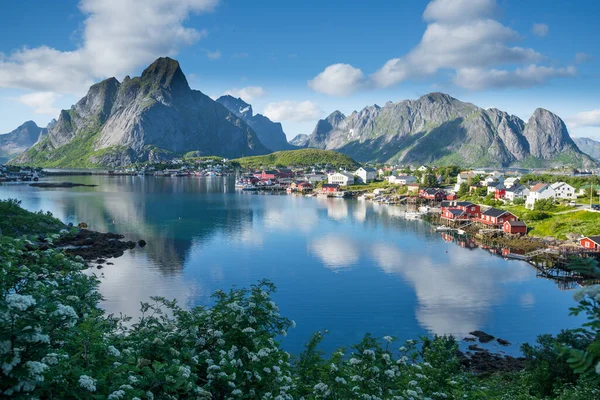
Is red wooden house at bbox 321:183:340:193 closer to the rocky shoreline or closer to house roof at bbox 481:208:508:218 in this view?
house roof at bbox 481:208:508:218

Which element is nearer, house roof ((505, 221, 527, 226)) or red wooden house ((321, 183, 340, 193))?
house roof ((505, 221, 527, 226))

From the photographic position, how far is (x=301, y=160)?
164m

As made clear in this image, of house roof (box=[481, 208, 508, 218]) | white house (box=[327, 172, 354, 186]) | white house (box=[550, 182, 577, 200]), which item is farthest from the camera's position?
white house (box=[327, 172, 354, 186])

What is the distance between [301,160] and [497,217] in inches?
4732

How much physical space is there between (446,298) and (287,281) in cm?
1018

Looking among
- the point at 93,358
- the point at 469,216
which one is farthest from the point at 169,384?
the point at 469,216

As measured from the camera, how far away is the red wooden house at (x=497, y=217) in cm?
4699

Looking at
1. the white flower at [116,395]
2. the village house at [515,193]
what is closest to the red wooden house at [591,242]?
the village house at [515,193]

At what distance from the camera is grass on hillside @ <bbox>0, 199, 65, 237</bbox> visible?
33850 mm

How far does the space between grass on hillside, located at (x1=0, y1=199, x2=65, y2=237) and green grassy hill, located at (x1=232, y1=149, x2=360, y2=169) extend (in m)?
116

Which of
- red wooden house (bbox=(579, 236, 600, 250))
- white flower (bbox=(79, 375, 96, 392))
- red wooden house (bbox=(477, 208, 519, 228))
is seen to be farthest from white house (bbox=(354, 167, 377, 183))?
white flower (bbox=(79, 375, 96, 392))

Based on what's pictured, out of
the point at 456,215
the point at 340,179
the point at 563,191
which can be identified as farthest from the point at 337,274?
the point at 340,179

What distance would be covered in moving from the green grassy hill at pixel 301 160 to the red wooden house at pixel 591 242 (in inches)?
4669

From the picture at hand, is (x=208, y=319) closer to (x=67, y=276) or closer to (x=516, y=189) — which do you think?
(x=67, y=276)
